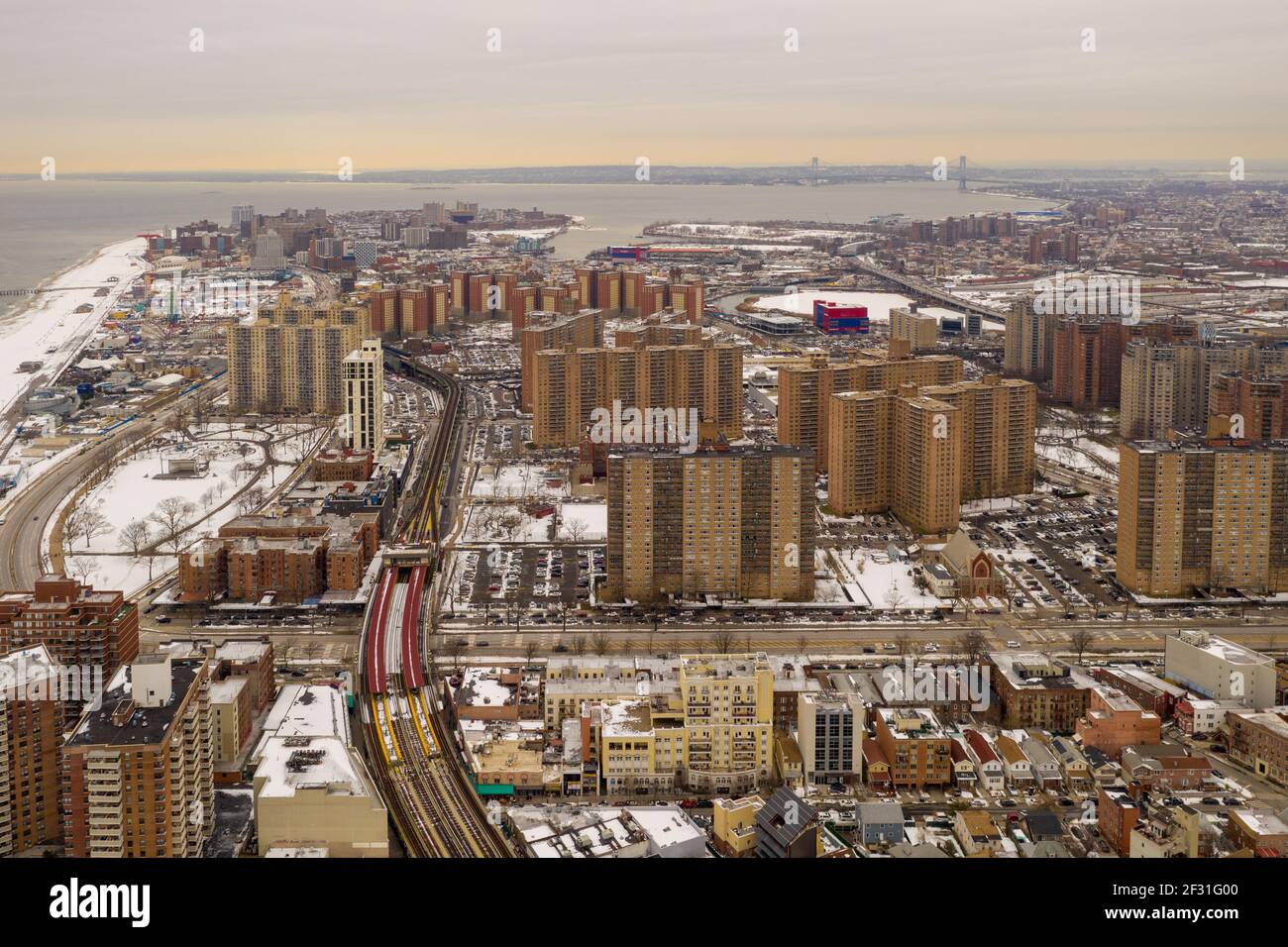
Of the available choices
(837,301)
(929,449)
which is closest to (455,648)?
(929,449)

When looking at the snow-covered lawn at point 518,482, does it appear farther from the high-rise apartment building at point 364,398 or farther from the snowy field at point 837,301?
the snowy field at point 837,301

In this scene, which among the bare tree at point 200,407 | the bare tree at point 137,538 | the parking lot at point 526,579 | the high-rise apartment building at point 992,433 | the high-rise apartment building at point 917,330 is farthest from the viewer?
the high-rise apartment building at point 917,330

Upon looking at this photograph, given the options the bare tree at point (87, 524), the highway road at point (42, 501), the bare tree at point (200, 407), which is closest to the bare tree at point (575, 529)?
the bare tree at point (87, 524)

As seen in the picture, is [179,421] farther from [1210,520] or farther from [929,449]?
[1210,520]

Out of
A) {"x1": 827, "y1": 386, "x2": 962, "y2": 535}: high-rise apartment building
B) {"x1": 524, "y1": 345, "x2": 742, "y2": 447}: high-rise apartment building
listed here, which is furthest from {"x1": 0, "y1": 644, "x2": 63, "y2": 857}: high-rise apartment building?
{"x1": 524, "y1": 345, "x2": 742, "y2": 447}: high-rise apartment building

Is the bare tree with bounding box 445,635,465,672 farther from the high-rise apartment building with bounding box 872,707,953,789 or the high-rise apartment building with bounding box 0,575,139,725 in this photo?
the high-rise apartment building with bounding box 872,707,953,789

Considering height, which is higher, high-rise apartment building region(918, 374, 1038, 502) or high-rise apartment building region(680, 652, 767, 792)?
high-rise apartment building region(918, 374, 1038, 502)
